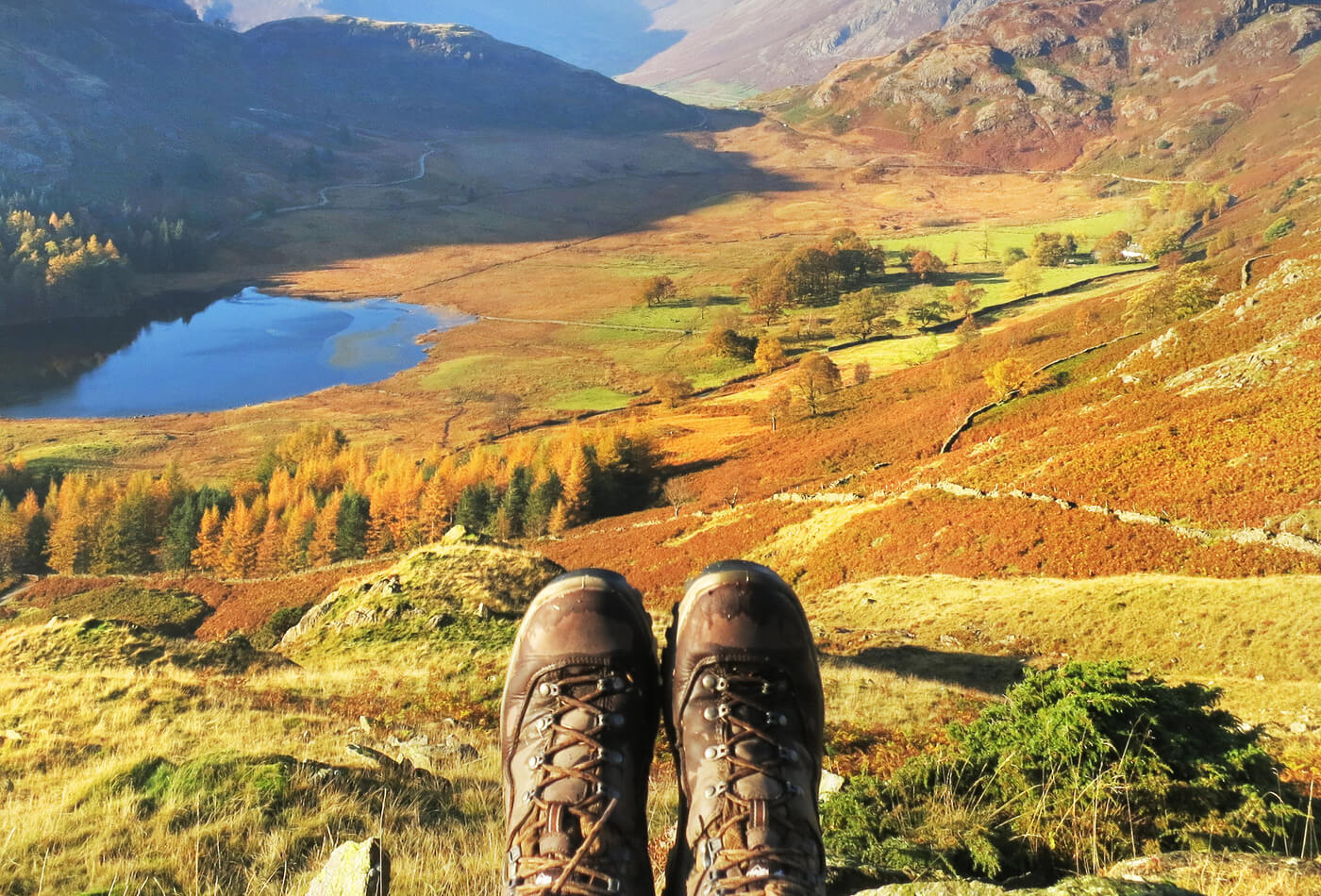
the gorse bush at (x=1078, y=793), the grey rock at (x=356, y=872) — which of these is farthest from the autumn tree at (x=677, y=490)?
the grey rock at (x=356, y=872)

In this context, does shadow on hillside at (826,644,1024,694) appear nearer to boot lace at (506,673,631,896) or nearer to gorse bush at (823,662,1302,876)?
gorse bush at (823,662,1302,876)

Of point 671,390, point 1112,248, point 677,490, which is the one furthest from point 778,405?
point 1112,248

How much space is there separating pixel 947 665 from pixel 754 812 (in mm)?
13045

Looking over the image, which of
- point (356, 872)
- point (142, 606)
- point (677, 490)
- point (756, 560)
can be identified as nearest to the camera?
point (356, 872)

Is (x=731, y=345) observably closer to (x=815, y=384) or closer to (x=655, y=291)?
(x=815, y=384)

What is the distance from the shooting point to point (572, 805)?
340cm

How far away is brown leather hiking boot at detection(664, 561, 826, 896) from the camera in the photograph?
3123mm

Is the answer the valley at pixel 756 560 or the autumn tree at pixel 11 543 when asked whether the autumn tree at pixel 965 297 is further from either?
the autumn tree at pixel 11 543

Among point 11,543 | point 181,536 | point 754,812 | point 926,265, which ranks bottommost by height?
point 11,543

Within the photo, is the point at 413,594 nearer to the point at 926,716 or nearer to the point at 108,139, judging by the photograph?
the point at 926,716

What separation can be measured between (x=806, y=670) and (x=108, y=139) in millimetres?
224590

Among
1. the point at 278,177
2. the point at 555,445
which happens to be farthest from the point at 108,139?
the point at 555,445

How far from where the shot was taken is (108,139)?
570 ft

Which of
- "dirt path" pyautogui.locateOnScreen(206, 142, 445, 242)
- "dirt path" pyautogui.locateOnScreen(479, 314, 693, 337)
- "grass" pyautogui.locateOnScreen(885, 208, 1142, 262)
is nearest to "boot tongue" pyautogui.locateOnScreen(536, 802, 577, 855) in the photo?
"dirt path" pyautogui.locateOnScreen(479, 314, 693, 337)
